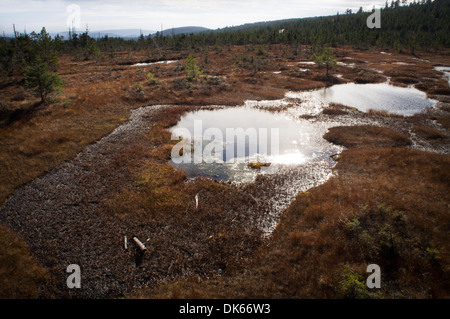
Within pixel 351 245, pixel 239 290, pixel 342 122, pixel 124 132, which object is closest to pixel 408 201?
pixel 351 245

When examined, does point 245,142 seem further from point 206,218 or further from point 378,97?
point 378,97

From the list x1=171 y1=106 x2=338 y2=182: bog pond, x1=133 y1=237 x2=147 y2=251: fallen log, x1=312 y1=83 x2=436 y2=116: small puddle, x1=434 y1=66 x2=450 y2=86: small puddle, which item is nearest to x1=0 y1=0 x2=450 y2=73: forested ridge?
x1=434 y1=66 x2=450 y2=86: small puddle

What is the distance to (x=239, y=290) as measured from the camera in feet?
38.5

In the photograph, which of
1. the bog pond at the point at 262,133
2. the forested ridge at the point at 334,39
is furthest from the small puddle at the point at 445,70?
the forested ridge at the point at 334,39

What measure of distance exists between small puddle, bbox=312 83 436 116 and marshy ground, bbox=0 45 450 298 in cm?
850

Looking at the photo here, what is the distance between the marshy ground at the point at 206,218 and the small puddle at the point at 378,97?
8.50 m

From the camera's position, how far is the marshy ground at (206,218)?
12047 mm

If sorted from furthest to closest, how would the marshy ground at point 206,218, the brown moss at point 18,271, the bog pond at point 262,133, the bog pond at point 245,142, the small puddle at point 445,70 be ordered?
the small puddle at point 445,70
the bog pond at point 262,133
the bog pond at point 245,142
the marshy ground at point 206,218
the brown moss at point 18,271

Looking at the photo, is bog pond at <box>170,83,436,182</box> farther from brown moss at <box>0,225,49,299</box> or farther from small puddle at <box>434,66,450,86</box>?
small puddle at <box>434,66,450,86</box>

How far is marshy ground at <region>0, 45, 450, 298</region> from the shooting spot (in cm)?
1205

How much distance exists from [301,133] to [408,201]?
60.0 ft

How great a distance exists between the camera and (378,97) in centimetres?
4897

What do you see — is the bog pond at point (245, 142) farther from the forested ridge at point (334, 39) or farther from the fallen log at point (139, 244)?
the forested ridge at point (334, 39)
